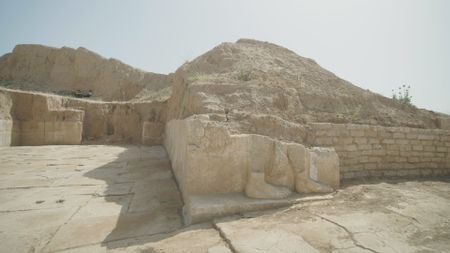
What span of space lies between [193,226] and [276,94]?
3264 millimetres

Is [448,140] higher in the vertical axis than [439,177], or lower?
higher

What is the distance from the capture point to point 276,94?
5012mm

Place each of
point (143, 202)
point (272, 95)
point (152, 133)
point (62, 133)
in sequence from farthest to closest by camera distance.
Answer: point (152, 133) → point (62, 133) → point (272, 95) → point (143, 202)

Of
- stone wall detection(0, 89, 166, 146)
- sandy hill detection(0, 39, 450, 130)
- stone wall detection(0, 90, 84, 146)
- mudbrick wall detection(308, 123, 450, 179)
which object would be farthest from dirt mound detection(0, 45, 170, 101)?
mudbrick wall detection(308, 123, 450, 179)

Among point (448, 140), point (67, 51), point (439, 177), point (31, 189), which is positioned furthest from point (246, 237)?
point (67, 51)

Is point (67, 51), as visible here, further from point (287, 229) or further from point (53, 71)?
point (287, 229)

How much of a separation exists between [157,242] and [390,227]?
2.41 m

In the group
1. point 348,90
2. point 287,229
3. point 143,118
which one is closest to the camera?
point 287,229

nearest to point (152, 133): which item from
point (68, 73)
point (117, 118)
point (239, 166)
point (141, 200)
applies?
point (117, 118)

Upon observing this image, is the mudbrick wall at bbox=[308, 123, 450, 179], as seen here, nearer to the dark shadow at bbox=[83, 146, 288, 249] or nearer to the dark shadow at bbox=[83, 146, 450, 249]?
the dark shadow at bbox=[83, 146, 450, 249]

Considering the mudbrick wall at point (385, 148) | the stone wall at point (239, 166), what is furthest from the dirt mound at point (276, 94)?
the stone wall at point (239, 166)

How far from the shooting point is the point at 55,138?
9.77m

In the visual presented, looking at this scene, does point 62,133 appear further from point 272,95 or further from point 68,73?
point 68,73

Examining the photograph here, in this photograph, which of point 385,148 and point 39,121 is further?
point 39,121
